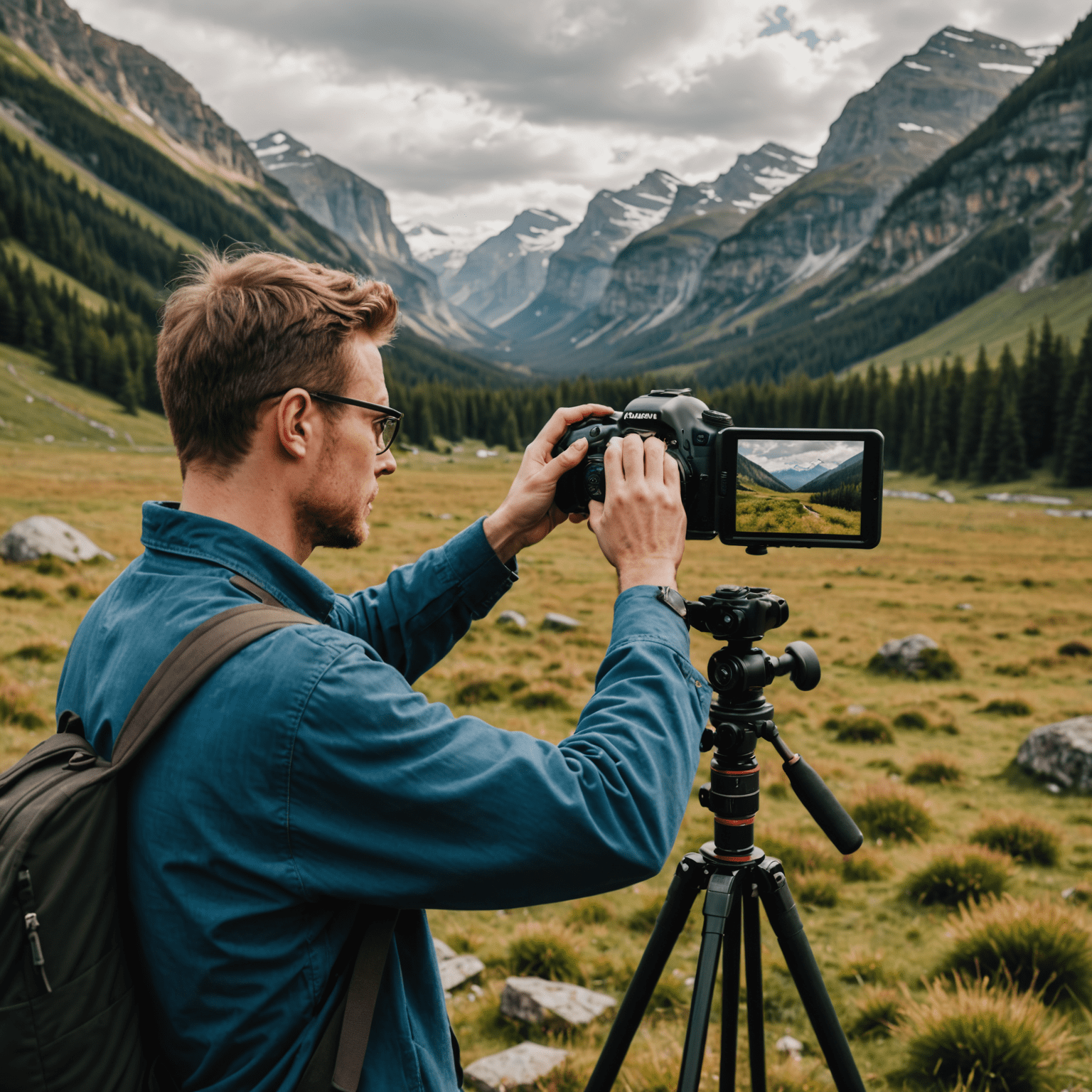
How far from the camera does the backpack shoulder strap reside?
5.68ft

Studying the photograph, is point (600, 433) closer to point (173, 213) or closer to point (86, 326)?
point (86, 326)

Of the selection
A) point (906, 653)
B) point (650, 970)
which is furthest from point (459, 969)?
point (906, 653)

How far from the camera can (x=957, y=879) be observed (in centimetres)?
673

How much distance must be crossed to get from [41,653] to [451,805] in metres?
12.2

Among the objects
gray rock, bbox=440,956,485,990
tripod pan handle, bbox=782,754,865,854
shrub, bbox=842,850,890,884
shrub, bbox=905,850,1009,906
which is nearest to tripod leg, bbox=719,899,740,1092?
tripod pan handle, bbox=782,754,865,854

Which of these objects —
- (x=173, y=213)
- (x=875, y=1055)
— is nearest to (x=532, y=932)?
(x=875, y=1055)

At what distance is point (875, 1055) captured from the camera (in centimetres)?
482

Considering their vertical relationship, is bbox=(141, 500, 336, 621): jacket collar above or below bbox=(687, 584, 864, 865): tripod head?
above

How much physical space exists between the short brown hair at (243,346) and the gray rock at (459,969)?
459cm

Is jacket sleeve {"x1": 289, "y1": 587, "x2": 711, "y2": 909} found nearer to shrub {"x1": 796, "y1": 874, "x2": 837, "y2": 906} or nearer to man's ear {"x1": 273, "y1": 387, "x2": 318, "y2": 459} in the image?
man's ear {"x1": 273, "y1": 387, "x2": 318, "y2": 459}

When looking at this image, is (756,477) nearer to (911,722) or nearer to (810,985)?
(810,985)

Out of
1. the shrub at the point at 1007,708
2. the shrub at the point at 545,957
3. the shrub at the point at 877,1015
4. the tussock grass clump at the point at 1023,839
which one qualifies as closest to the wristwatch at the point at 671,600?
the shrub at the point at 877,1015

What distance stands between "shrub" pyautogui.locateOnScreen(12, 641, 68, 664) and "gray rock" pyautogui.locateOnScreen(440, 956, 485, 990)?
27.9ft

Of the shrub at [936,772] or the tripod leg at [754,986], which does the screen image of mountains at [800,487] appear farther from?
the shrub at [936,772]
